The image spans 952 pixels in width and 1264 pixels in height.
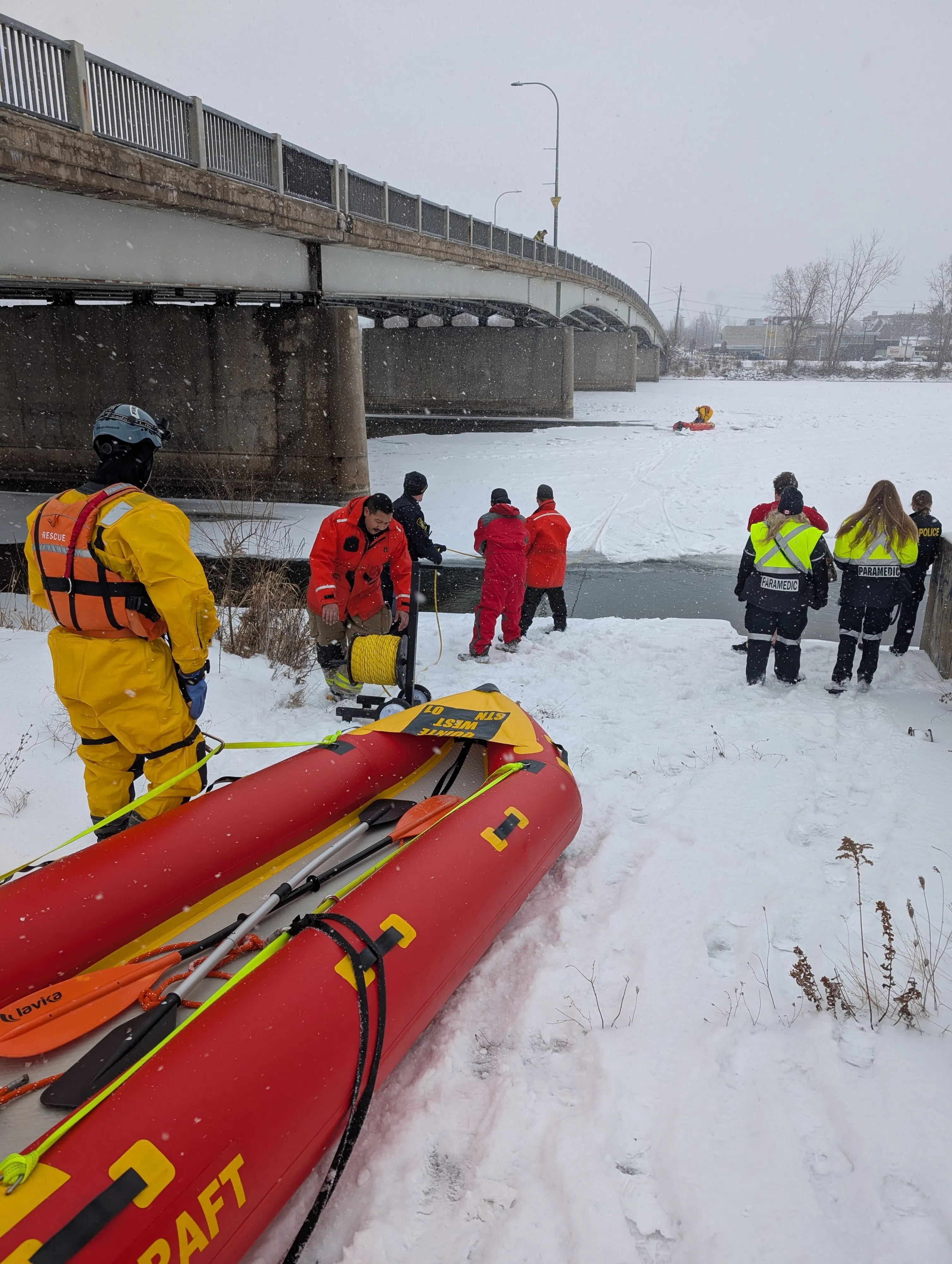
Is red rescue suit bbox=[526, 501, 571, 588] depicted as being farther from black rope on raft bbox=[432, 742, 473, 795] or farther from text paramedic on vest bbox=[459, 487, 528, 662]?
black rope on raft bbox=[432, 742, 473, 795]

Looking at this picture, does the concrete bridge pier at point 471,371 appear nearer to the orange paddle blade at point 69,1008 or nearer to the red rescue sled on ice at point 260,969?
the red rescue sled on ice at point 260,969

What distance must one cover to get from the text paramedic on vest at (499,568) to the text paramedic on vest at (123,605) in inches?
157

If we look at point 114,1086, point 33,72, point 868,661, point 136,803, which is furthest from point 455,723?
point 33,72

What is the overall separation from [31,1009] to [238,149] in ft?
42.2

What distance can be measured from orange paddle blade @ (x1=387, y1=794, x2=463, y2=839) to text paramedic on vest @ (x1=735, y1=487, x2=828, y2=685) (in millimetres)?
3395

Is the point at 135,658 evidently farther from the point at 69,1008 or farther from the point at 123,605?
the point at 69,1008

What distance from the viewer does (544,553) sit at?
25.6 feet

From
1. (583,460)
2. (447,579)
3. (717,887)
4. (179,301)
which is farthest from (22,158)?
(583,460)

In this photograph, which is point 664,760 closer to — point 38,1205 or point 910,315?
point 38,1205

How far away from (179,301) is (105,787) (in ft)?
66.8

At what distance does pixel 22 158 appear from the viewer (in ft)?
27.5

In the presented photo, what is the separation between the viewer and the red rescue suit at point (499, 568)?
7105mm

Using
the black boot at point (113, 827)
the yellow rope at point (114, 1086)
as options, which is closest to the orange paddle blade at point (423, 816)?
the yellow rope at point (114, 1086)

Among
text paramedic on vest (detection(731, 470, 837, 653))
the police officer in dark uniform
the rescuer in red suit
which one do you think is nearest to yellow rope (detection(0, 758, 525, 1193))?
the police officer in dark uniform
